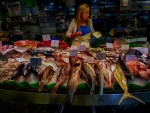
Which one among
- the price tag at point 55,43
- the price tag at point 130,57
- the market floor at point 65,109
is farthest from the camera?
the price tag at point 55,43

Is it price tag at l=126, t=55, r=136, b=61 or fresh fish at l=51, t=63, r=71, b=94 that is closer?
fresh fish at l=51, t=63, r=71, b=94

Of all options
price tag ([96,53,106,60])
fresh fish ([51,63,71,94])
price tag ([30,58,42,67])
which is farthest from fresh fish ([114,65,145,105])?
price tag ([30,58,42,67])

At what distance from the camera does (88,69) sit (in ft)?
8.34

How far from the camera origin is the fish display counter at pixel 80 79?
2.49 metres

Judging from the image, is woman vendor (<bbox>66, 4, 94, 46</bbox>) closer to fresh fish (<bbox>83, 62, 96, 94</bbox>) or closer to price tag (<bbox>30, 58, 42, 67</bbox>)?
price tag (<bbox>30, 58, 42, 67</bbox>)

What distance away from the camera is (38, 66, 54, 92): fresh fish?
253 cm

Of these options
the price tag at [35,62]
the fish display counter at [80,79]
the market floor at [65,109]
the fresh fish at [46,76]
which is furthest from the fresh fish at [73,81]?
the market floor at [65,109]

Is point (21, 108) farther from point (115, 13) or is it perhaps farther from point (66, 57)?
point (115, 13)

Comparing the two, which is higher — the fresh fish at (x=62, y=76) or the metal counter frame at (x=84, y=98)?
the fresh fish at (x=62, y=76)

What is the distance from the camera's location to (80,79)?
2.56m

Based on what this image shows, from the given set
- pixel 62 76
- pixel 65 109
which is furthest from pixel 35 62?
pixel 65 109

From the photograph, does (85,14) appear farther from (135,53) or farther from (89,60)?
(89,60)

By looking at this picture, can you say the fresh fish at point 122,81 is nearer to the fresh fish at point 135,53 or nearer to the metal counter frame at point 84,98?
the metal counter frame at point 84,98

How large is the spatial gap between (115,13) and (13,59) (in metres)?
5.13
